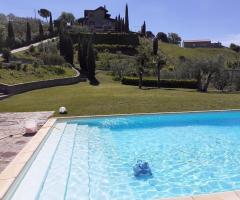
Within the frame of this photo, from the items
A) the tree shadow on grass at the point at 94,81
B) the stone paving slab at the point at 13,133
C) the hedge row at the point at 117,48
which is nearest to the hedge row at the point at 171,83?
the tree shadow on grass at the point at 94,81

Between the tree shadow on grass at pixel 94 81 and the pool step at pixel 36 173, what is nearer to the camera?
the pool step at pixel 36 173

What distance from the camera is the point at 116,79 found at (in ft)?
150

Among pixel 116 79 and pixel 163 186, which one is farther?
pixel 116 79

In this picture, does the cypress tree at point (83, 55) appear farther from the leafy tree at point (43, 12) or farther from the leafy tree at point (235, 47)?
the leafy tree at point (235, 47)

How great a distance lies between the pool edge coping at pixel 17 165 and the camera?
21.2 ft

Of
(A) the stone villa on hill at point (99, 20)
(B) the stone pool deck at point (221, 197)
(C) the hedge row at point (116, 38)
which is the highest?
(A) the stone villa on hill at point (99, 20)

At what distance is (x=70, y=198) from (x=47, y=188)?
2.18 ft

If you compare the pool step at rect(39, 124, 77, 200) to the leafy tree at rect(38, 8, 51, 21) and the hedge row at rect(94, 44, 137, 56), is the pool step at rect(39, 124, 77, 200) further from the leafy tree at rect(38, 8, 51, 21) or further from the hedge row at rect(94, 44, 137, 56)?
the leafy tree at rect(38, 8, 51, 21)

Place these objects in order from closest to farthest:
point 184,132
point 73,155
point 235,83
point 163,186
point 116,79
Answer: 1. point 163,186
2. point 73,155
3. point 184,132
4. point 235,83
5. point 116,79

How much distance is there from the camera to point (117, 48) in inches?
3046

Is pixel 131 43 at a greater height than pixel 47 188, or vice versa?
pixel 131 43

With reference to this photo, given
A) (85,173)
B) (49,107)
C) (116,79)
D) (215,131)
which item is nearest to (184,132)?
(215,131)

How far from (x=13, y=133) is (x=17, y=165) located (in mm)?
4546

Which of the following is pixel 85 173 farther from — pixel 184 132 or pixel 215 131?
pixel 215 131
